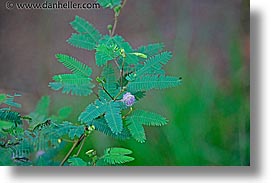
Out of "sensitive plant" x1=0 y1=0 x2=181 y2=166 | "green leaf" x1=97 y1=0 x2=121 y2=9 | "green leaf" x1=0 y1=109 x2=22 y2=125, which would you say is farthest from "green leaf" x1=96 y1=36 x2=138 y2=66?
"green leaf" x1=0 y1=109 x2=22 y2=125

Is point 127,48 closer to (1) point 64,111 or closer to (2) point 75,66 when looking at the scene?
(2) point 75,66

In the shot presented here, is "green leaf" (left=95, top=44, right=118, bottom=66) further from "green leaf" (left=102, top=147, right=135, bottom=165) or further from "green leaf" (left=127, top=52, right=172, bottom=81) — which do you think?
"green leaf" (left=102, top=147, right=135, bottom=165)

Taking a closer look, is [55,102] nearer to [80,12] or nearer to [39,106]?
[39,106]

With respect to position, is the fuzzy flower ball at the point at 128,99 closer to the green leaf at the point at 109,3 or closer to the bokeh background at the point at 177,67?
the bokeh background at the point at 177,67

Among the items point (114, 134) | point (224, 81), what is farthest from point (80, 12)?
point (224, 81)

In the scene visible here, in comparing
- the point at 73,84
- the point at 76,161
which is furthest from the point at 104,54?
the point at 76,161

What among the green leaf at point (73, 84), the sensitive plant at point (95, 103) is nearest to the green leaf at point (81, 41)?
the sensitive plant at point (95, 103)
